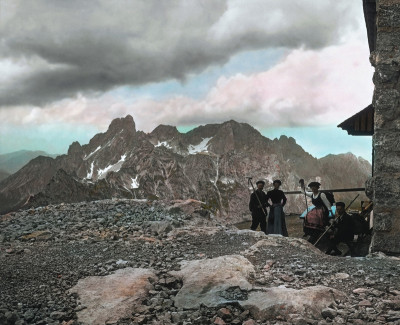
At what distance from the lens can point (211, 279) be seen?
7.61 metres

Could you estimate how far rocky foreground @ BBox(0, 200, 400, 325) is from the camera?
255 inches

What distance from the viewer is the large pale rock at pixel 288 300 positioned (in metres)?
6.36

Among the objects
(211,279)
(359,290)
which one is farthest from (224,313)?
(359,290)

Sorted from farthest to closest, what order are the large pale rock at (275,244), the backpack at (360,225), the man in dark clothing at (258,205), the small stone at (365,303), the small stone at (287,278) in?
the man in dark clothing at (258,205), the backpack at (360,225), the large pale rock at (275,244), the small stone at (287,278), the small stone at (365,303)

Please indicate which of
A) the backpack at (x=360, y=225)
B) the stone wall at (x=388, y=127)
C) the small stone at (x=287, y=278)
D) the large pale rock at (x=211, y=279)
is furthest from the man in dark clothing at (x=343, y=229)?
the small stone at (x=287, y=278)

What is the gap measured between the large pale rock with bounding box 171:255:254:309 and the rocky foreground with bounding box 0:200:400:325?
2cm

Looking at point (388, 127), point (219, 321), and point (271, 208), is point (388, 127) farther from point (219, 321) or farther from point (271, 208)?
point (219, 321)

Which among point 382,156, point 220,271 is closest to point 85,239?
point 220,271

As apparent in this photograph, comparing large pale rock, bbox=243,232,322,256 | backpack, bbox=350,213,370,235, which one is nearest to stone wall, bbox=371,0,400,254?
large pale rock, bbox=243,232,322,256

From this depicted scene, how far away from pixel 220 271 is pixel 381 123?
5801 mm

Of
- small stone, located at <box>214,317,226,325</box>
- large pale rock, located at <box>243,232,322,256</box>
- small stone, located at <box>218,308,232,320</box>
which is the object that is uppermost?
large pale rock, located at <box>243,232,322,256</box>

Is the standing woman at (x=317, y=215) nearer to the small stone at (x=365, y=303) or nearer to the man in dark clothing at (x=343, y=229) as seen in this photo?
the man in dark clothing at (x=343, y=229)

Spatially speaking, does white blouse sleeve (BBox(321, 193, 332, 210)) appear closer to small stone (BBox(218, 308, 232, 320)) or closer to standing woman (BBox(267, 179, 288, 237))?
standing woman (BBox(267, 179, 288, 237))

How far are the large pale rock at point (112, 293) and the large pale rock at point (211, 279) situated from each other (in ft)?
2.24
